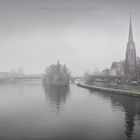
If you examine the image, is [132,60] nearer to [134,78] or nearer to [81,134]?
[134,78]

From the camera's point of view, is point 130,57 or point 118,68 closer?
point 130,57

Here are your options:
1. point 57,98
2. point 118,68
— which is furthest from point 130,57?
point 57,98

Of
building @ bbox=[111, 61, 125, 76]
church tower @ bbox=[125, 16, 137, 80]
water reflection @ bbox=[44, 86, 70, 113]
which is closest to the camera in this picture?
water reflection @ bbox=[44, 86, 70, 113]

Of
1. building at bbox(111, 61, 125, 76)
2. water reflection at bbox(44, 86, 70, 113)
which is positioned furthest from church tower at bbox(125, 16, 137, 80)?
water reflection at bbox(44, 86, 70, 113)

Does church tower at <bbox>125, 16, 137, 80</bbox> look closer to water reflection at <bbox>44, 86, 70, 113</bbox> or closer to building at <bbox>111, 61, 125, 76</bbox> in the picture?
building at <bbox>111, 61, 125, 76</bbox>

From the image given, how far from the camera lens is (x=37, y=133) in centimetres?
2531

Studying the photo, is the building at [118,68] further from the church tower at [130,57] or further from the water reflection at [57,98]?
the water reflection at [57,98]

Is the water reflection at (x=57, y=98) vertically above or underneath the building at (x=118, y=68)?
underneath

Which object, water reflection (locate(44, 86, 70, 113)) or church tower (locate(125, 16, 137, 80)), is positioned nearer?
water reflection (locate(44, 86, 70, 113))

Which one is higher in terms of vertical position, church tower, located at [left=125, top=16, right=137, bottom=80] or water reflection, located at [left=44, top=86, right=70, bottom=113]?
church tower, located at [left=125, top=16, right=137, bottom=80]

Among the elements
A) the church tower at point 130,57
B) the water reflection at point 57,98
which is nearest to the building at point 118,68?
the church tower at point 130,57

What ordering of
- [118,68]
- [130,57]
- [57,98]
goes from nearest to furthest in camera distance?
[57,98]
[130,57]
[118,68]

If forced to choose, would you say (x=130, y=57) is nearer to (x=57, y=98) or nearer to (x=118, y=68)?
(x=118, y=68)

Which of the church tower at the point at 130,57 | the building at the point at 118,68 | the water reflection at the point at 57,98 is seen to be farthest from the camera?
the building at the point at 118,68
